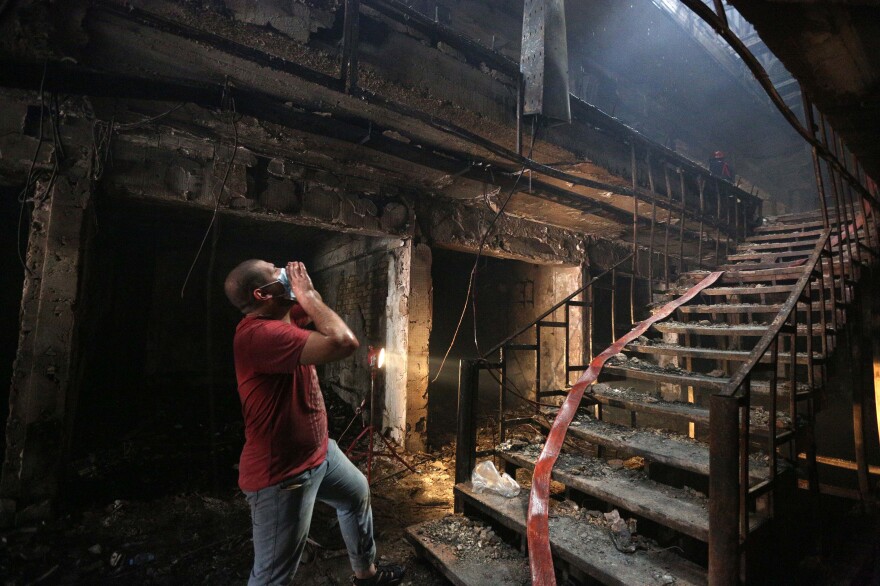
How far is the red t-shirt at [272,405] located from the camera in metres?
1.93

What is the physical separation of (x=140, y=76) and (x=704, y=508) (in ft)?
16.3

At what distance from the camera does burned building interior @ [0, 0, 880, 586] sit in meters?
2.54

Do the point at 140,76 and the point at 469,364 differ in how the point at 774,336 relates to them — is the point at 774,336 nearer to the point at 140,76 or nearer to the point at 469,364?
the point at 469,364

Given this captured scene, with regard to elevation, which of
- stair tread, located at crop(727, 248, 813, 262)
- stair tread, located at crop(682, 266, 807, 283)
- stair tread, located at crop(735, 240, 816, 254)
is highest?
stair tread, located at crop(735, 240, 816, 254)

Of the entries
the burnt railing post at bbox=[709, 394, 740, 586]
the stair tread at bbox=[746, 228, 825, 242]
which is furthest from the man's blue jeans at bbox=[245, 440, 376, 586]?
the stair tread at bbox=[746, 228, 825, 242]

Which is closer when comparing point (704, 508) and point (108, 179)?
point (704, 508)

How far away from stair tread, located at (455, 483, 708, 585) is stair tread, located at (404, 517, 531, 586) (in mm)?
127

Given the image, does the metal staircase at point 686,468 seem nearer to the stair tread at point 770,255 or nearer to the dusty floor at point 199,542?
the dusty floor at point 199,542

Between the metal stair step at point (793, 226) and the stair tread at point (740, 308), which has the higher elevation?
the metal stair step at point (793, 226)

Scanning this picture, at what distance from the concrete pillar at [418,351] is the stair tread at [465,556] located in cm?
201

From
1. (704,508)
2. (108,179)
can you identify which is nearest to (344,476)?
(704,508)

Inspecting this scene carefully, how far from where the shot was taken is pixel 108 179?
12.0 ft

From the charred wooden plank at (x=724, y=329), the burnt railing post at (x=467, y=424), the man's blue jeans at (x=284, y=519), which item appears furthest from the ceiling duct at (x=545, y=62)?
the man's blue jeans at (x=284, y=519)

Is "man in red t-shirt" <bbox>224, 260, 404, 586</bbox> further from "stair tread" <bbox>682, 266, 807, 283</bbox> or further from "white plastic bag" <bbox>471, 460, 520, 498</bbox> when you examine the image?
"stair tread" <bbox>682, 266, 807, 283</bbox>
